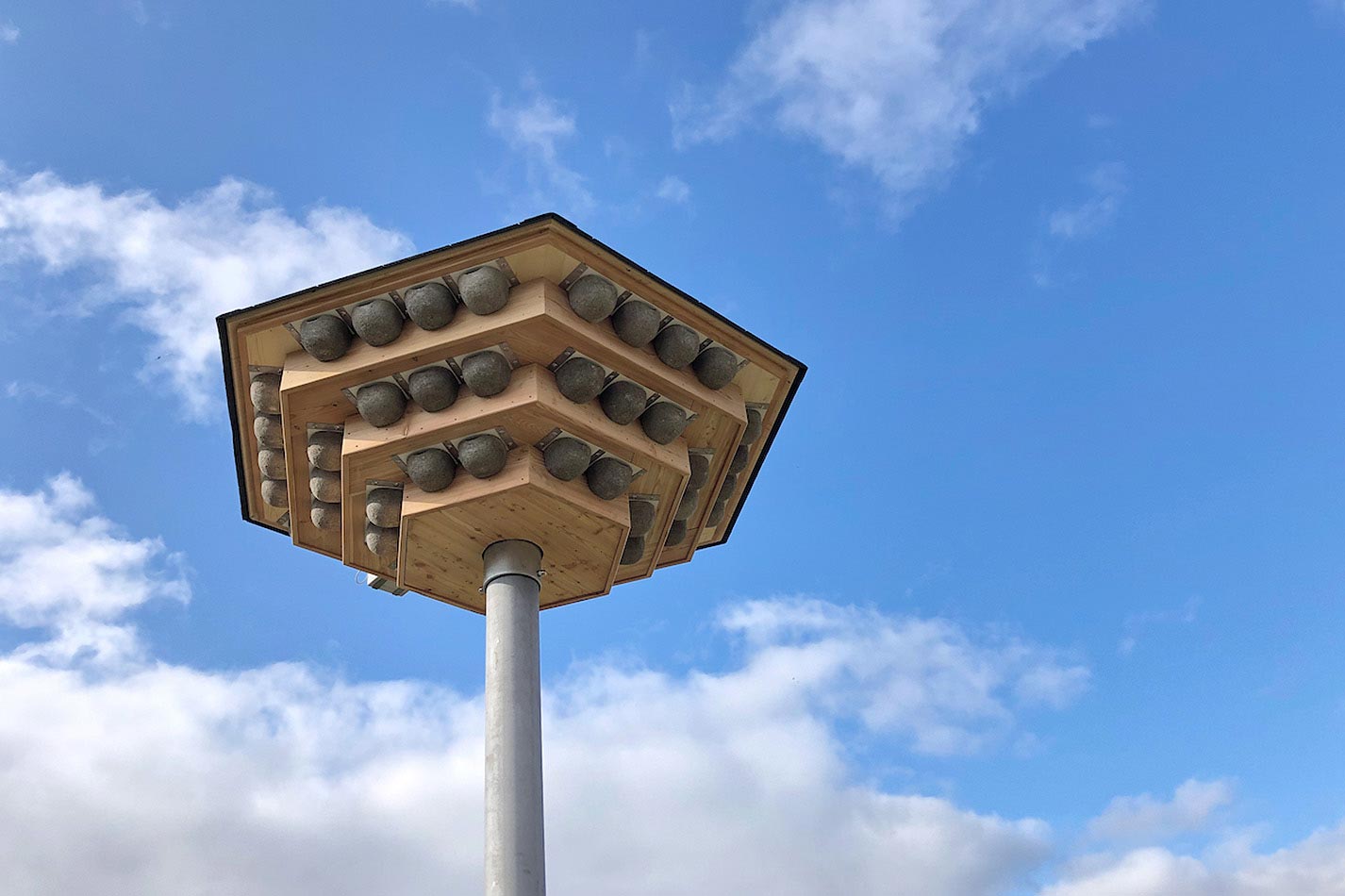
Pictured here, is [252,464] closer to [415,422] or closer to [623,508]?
[415,422]

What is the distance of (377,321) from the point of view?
10867mm

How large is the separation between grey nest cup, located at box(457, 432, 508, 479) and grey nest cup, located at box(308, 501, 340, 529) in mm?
1876

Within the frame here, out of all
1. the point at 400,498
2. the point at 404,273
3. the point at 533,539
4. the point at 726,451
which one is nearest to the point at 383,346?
the point at 404,273

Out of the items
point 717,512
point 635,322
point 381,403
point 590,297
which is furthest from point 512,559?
point 717,512

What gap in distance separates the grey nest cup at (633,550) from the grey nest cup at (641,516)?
0.50 ft

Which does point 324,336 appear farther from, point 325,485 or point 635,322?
point 635,322

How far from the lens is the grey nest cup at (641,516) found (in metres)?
12.3

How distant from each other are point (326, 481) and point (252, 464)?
1.45 meters

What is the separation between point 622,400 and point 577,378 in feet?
1.63

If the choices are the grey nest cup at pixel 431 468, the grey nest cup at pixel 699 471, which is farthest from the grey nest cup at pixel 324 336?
the grey nest cup at pixel 699 471

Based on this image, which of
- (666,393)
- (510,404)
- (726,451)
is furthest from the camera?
(726,451)

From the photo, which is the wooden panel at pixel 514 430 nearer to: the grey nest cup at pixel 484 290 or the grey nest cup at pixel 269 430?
the grey nest cup at pixel 484 290

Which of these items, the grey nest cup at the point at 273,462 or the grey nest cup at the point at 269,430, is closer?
the grey nest cup at the point at 269,430

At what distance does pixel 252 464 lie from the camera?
12930mm
